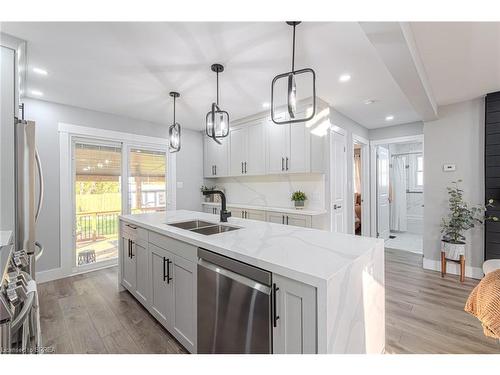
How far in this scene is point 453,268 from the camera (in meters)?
3.32

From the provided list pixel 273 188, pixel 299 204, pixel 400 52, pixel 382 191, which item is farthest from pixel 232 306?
pixel 382 191

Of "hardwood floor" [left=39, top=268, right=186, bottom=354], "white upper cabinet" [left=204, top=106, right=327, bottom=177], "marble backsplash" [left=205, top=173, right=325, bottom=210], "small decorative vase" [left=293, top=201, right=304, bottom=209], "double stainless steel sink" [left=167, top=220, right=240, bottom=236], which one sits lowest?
"hardwood floor" [left=39, top=268, right=186, bottom=354]

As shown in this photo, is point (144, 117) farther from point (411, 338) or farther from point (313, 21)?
point (411, 338)

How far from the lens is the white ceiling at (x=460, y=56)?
5.61 ft

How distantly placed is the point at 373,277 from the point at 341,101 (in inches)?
101

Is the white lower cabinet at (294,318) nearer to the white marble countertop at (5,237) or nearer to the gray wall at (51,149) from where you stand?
the white marble countertop at (5,237)

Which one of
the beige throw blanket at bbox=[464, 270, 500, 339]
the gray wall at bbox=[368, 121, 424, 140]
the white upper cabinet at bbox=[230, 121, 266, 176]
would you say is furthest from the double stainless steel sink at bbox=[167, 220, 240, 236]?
the gray wall at bbox=[368, 121, 424, 140]

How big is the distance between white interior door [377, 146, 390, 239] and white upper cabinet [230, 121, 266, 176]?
9.05 ft

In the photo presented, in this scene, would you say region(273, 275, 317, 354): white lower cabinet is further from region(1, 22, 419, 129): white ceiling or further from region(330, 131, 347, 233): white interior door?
region(330, 131, 347, 233): white interior door

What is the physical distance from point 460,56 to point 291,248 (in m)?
2.34

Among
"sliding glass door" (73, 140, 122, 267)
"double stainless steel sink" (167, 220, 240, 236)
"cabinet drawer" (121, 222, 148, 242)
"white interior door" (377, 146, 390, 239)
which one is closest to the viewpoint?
"double stainless steel sink" (167, 220, 240, 236)

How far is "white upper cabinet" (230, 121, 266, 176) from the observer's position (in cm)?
392

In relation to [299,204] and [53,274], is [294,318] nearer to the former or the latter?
[299,204]
